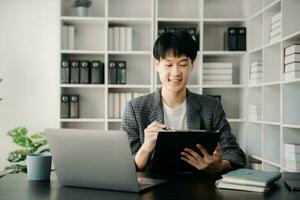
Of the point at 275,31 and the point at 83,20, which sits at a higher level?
the point at 83,20

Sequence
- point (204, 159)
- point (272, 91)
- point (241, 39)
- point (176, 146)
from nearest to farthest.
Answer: point (176, 146) → point (204, 159) → point (272, 91) → point (241, 39)

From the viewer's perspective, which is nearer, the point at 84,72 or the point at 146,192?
the point at 146,192

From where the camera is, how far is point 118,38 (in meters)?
4.11

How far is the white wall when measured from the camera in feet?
14.1

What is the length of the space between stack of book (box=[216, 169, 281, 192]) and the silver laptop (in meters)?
0.24

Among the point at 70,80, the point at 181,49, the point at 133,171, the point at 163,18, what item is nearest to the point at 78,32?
the point at 70,80

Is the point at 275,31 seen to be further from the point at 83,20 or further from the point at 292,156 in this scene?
the point at 83,20

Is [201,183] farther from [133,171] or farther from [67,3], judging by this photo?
[67,3]

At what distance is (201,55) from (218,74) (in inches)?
10.8

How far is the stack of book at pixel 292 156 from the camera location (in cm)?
304

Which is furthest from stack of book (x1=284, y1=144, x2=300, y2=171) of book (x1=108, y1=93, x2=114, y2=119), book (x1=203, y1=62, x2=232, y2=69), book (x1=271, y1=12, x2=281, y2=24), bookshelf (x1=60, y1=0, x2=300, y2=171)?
book (x1=108, y1=93, x2=114, y2=119)

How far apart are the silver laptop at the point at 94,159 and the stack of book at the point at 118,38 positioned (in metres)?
2.80

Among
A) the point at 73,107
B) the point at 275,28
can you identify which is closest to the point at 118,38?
the point at 73,107

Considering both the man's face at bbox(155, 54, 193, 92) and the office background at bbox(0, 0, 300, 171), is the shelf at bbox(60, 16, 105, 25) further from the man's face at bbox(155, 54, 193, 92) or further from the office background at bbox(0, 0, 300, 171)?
the man's face at bbox(155, 54, 193, 92)
